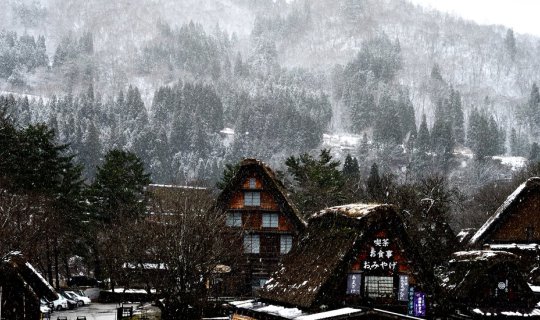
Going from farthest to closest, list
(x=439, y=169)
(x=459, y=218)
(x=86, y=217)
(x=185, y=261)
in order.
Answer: (x=439, y=169), (x=459, y=218), (x=86, y=217), (x=185, y=261)

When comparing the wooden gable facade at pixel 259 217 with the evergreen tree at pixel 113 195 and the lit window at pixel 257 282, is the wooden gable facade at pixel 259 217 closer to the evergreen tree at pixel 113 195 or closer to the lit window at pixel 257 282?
the lit window at pixel 257 282

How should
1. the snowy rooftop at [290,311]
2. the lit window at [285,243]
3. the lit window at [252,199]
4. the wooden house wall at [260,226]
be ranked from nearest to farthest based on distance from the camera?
the snowy rooftop at [290,311] → the wooden house wall at [260,226] → the lit window at [252,199] → the lit window at [285,243]

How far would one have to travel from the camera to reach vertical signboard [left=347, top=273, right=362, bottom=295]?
3081 cm

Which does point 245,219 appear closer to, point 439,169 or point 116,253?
point 116,253

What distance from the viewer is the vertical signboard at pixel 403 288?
31789 millimetres

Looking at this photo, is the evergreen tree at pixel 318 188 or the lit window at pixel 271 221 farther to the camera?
the evergreen tree at pixel 318 188

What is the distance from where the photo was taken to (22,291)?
26.6 metres

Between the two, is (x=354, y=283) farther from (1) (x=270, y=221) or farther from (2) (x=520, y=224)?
(1) (x=270, y=221)

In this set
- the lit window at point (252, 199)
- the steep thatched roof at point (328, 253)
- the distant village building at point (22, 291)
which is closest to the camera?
the distant village building at point (22, 291)

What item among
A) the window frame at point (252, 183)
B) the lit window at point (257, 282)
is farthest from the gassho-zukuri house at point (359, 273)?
the window frame at point (252, 183)

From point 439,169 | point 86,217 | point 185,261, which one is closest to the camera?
point 185,261

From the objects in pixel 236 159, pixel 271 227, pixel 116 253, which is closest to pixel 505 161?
pixel 236 159

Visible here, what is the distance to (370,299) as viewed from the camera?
3109 centimetres

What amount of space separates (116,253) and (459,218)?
7231 centimetres
